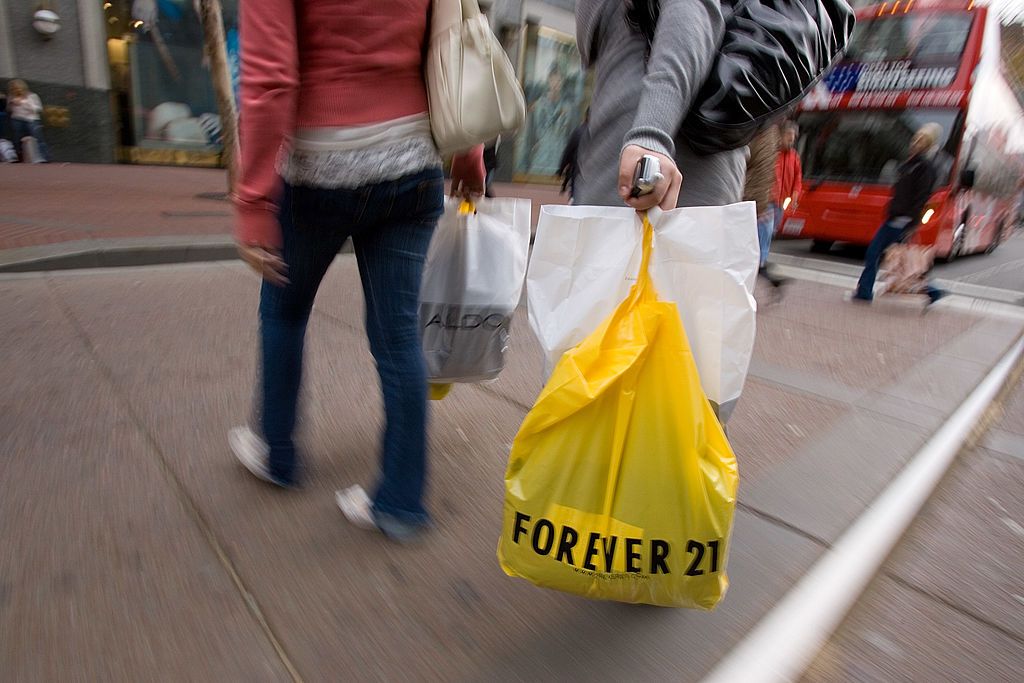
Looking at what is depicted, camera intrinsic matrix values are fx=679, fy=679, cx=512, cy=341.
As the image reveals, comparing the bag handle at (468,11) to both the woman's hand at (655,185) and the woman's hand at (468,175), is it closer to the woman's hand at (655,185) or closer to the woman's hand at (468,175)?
the woman's hand at (468,175)

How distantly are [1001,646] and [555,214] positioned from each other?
177cm

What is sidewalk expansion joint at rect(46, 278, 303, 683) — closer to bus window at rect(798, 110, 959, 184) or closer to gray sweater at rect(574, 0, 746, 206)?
gray sweater at rect(574, 0, 746, 206)

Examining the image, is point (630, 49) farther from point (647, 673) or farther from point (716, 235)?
point (647, 673)

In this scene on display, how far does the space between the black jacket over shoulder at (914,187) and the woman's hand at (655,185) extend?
19.8 ft

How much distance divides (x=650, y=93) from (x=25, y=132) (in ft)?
44.5

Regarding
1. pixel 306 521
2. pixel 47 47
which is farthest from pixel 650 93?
pixel 47 47

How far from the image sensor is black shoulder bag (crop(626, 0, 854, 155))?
5.10 ft

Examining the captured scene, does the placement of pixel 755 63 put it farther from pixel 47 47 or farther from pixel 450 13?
pixel 47 47

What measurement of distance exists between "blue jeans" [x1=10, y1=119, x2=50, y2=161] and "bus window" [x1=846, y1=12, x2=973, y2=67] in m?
13.8

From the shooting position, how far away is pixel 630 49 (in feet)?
5.69

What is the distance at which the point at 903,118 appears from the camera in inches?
410

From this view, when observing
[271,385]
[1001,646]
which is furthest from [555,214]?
[1001,646]

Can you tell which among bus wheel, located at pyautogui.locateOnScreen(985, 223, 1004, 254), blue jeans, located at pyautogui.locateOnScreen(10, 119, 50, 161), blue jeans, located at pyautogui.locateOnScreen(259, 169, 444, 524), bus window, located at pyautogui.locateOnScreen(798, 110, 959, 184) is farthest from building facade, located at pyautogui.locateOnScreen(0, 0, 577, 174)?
bus wheel, located at pyautogui.locateOnScreen(985, 223, 1004, 254)

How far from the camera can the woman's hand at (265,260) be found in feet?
5.70
